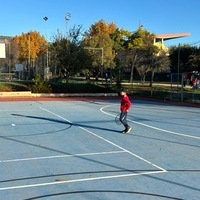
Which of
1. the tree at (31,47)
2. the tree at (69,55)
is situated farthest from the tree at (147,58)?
the tree at (31,47)

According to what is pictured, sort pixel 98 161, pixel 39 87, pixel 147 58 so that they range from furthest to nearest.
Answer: pixel 147 58 < pixel 39 87 < pixel 98 161

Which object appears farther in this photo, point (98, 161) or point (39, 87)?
point (39, 87)

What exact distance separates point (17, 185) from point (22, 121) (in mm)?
11270

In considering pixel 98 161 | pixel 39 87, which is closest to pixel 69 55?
pixel 39 87

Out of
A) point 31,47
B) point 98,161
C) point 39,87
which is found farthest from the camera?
point 31,47

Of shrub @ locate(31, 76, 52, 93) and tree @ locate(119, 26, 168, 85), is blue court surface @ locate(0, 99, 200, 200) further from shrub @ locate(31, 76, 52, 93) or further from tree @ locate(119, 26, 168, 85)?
tree @ locate(119, 26, 168, 85)

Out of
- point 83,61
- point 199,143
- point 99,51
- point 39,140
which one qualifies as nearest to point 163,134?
point 199,143

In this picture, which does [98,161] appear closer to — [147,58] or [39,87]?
[39,87]

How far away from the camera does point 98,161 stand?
1046 centimetres

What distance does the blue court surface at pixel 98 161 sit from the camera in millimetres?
7770

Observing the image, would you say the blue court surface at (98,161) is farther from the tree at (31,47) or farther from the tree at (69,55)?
the tree at (31,47)

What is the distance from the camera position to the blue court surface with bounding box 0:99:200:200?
777cm

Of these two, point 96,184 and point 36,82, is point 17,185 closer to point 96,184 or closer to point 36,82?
point 96,184

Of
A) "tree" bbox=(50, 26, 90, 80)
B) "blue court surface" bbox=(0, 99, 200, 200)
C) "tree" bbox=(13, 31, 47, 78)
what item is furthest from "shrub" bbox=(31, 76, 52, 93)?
"tree" bbox=(13, 31, 47, 78)
